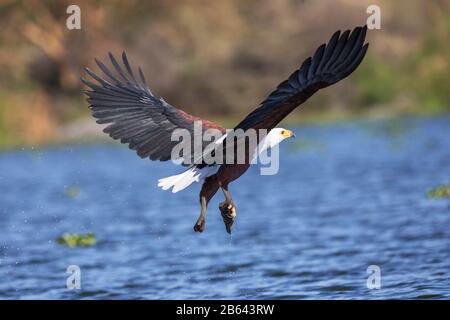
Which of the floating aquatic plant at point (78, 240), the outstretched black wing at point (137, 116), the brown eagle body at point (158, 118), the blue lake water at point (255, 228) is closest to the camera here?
the brown eagle body at point (158, 118)

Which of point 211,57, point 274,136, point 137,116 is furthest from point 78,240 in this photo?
point 211,57

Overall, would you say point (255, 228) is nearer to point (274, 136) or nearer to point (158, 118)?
point (158, 118)

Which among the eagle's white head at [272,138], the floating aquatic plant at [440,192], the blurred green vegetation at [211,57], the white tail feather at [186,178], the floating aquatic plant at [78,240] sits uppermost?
the blurred green vegetation at [211,57]

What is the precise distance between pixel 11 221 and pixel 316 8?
723 inches

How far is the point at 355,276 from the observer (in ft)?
34.4

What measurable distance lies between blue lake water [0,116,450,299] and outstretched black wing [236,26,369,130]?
2248 millimetres

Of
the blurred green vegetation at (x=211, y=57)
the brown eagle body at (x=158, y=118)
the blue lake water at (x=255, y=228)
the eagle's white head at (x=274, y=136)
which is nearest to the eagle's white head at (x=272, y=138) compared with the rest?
the eagle's white head at (x=274, y=136)

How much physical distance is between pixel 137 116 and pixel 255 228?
5198 millimetres

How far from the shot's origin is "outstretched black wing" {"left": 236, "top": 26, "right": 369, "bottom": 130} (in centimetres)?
809

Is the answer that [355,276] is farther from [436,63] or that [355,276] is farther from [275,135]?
[436,63]

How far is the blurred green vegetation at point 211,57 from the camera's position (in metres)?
26.4

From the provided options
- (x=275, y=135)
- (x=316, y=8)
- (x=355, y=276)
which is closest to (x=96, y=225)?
(x=355, y=276)

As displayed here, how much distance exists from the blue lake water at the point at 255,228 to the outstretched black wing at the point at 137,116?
5.92 feet

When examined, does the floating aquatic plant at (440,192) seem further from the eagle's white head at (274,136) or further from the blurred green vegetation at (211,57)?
the blurred green vegetation at (211,57)
